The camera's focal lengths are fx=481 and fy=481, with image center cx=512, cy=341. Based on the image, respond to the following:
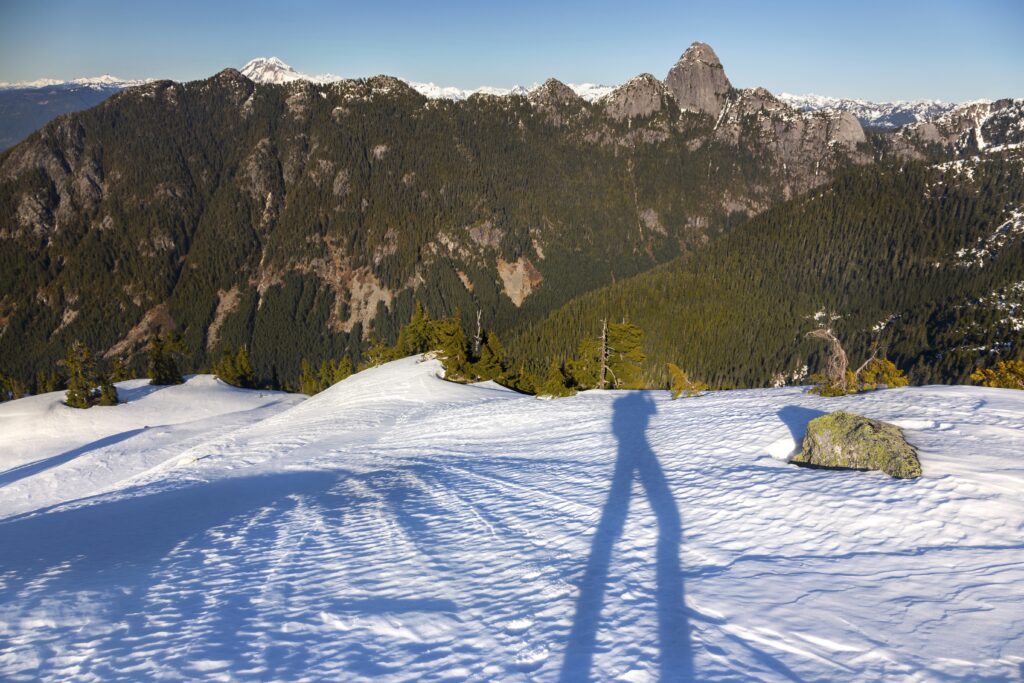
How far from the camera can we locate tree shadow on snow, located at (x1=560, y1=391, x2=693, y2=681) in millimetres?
5156

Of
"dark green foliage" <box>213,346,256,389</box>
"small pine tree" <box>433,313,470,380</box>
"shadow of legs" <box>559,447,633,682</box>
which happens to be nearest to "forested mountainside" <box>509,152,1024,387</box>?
"dark green foliage" <box>213,346,256,389</box>

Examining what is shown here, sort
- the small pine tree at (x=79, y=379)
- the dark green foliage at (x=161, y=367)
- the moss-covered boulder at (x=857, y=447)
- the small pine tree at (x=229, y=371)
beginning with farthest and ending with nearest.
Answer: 1. the small pine tree at (x=229, y=371)
2. the dark green foliage at (x=161, y=367)
3. the small pine tree at (x=79, y=379)
4. the moss-covered boulder at (x=857, y=447)

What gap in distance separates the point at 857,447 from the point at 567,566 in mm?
7049

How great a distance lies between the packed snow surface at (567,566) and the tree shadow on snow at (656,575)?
4 centimetres

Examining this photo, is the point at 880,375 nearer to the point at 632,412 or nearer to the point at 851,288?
the point at 632,412

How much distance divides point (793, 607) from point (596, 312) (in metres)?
111

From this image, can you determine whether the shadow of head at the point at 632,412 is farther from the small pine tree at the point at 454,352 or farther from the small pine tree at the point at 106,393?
the small pine tree at the point at 106,393

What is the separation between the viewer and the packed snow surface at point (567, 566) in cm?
525

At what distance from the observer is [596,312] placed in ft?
379

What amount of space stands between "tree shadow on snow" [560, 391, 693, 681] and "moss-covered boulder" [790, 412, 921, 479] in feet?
11.2

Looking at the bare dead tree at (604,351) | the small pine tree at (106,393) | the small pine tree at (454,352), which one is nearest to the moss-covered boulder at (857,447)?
the bare dead tree at (604,351)

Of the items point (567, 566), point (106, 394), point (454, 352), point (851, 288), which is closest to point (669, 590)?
point (567, 566)

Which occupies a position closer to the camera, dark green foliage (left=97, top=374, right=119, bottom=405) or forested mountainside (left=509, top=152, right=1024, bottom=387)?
dark green foliage (left=97, top=374, right=119, bottom=405)

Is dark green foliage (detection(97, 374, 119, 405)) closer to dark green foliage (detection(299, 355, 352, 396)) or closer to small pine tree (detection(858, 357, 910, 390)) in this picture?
dark green foliage (detection(299, 355, 352, 396))
